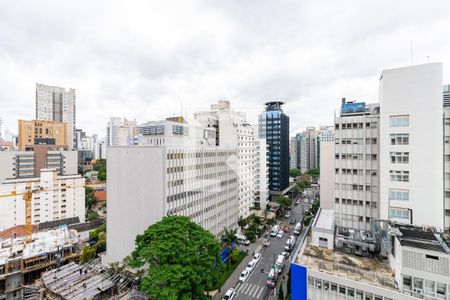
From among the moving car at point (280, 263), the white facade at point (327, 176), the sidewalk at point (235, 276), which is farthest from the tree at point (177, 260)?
the white facade at point (327, 176)

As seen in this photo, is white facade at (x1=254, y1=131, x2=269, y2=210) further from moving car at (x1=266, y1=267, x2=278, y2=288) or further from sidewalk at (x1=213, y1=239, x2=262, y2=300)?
moving car at (x1=266, y1=267, x2=278, y2=288)

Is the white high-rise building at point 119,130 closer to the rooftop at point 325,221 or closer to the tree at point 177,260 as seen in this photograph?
the tree at point 177,260

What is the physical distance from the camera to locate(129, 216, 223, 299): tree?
16370 mm

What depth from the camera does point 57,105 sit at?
99062 mm

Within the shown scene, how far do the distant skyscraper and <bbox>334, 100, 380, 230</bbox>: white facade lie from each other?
38.0 m

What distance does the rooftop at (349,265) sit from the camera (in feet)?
54.7

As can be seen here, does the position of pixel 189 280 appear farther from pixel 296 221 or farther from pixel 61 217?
pixel 61 217

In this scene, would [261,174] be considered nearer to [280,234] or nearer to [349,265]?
[280,234]

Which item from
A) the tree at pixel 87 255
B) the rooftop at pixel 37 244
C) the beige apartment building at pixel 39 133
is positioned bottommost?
the tree at pixel 87 255

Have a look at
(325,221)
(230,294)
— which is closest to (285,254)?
(325,221)

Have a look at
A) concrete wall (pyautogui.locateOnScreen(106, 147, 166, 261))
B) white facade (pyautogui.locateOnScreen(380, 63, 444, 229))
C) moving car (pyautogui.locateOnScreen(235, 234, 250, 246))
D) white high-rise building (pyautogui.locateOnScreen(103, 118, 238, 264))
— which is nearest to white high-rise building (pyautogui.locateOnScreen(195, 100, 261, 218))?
moving car (pyautogui.locateOnScreen(235, 234, 250, 246))

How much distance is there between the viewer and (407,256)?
15.6 metres

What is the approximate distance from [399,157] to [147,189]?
2621cm

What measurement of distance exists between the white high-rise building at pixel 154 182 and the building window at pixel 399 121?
22367 mm
